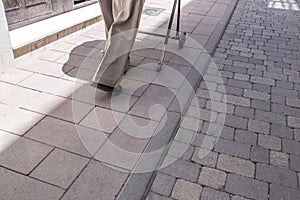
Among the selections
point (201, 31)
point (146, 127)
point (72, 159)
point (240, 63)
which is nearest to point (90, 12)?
point (201, 31)

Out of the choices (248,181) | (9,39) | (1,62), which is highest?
(9,39)

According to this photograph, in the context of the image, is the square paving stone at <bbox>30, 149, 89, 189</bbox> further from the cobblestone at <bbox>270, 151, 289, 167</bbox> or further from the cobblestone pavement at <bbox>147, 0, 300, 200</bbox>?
the cobblestone at <bbox>270, 151, 289, 167</bbox>

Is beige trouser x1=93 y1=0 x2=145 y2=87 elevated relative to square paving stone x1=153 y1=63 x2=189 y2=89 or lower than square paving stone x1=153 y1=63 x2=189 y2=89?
elevated

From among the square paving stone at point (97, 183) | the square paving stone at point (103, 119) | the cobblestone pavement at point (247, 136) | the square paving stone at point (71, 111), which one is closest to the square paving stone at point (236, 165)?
the cobblestone pavement at point (247, 136)

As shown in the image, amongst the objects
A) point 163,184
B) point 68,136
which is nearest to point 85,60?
point 68,136

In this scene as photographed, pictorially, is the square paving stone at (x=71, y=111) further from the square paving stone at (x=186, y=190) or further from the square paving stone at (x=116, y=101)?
the square paving stone at (x=186, y=190)

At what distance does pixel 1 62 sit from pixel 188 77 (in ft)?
5.77

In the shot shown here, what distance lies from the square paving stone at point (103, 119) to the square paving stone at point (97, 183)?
35 centimetres

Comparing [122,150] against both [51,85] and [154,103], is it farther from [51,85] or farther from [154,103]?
[51,85]

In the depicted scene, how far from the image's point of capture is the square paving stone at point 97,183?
1553 mm

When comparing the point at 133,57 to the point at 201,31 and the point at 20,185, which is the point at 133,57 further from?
the point at 20,185

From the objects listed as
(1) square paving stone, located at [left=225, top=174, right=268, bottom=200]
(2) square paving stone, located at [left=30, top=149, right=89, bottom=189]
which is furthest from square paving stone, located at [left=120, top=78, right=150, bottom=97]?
(1) square paving stone, located at [left=225, top=174, right=268, bottom=200]

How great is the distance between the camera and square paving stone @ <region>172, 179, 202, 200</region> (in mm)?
1598

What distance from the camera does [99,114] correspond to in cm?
219
